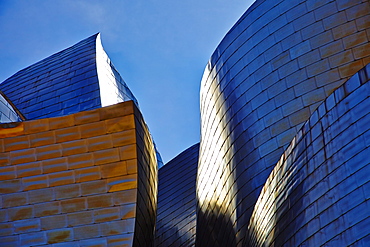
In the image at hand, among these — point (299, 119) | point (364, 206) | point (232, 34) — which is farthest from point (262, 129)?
point (364, 206)

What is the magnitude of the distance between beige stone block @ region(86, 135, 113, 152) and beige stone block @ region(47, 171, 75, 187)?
59 cm

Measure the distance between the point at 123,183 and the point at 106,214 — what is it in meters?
0.62

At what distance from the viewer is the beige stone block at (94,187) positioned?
14.5 m

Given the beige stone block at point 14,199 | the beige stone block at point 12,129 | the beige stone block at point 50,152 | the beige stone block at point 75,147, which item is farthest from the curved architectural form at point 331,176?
the beige stone block at point 12,129

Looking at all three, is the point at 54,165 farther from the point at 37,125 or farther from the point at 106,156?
the point at 106,156

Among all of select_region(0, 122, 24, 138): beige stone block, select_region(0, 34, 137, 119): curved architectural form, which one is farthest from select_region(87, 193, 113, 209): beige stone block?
select_region(0, 34, 137, 119): curved architectural form

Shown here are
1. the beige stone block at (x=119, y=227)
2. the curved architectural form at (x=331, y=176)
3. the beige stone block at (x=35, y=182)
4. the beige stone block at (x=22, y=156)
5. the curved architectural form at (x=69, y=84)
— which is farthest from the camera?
the curved architectural form at (x=69, y=84)

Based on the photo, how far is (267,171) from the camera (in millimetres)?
15844

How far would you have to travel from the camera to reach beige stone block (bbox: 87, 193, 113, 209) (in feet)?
47.1

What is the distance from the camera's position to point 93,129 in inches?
579

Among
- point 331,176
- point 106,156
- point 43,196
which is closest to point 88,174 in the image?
point 106,156

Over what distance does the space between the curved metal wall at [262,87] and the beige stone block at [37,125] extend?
403cm

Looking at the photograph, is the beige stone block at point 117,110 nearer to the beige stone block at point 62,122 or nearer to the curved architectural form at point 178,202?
the beige stone block at point 62,122

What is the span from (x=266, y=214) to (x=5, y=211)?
191 inches
